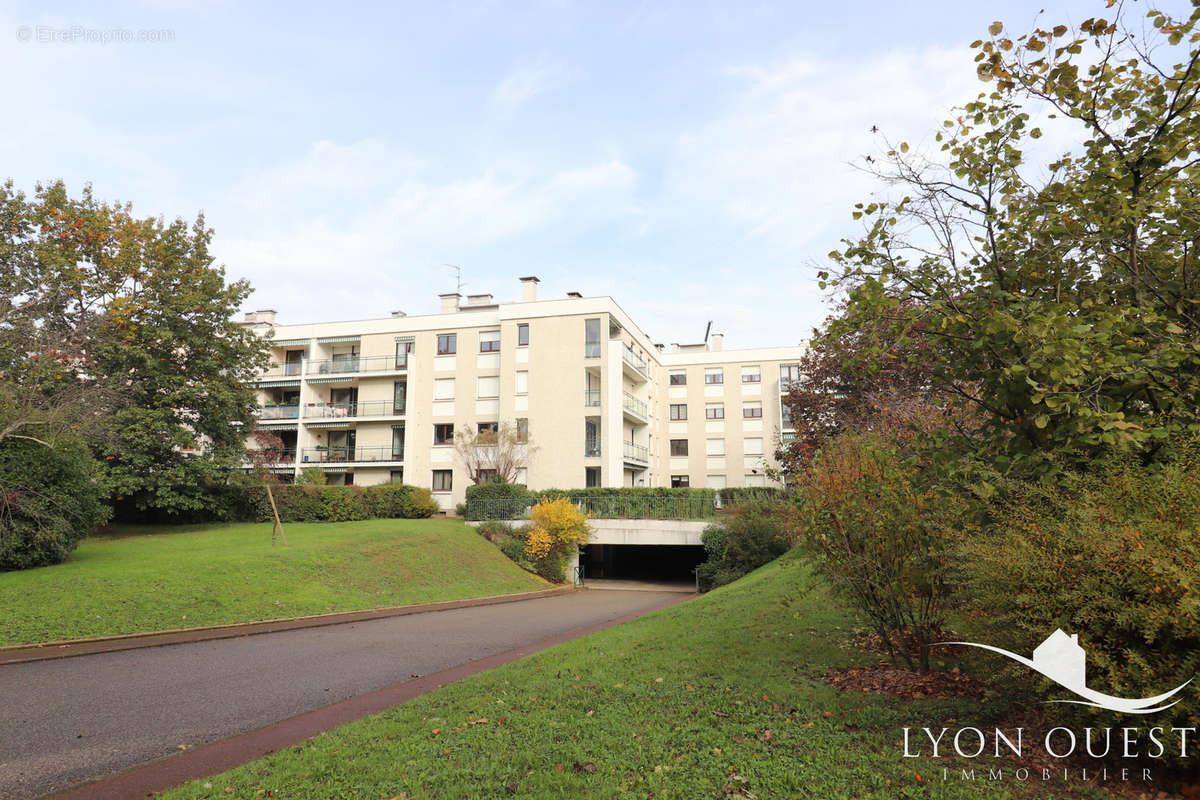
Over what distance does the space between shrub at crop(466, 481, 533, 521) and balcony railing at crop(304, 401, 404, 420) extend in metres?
10.3

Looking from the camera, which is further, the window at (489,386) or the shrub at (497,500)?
the window at (489,386)

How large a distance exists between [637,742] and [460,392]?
35.9m

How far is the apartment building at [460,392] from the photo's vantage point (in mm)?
37500

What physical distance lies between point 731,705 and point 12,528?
17242 mm

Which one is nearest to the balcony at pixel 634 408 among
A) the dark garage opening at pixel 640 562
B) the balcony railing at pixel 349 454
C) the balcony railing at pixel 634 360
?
the balcony railing at pixel 634 360

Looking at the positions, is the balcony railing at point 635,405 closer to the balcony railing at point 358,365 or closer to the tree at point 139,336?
the balcony railing at point 358,365

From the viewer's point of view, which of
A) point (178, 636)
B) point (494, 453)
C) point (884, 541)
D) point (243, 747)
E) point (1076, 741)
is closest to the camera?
point (1076, 741)

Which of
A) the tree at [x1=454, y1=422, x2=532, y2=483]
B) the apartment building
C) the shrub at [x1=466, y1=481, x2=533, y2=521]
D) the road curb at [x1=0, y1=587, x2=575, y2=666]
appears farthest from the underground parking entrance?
the road curb at [x1=0, y1=587, x2=575, y2=666]

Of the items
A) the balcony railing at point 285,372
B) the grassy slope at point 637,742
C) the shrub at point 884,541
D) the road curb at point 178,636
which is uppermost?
the balcony railing at point 285,372

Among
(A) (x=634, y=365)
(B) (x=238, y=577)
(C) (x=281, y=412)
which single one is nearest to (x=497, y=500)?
(A) (x=634, y=365)

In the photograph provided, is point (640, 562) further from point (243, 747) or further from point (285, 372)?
point (243, 747)

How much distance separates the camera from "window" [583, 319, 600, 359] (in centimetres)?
3788

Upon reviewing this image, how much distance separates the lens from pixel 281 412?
41.3 meters

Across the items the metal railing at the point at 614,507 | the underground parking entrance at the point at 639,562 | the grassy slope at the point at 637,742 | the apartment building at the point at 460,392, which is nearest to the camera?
the grassy slope at the point at 637,742
